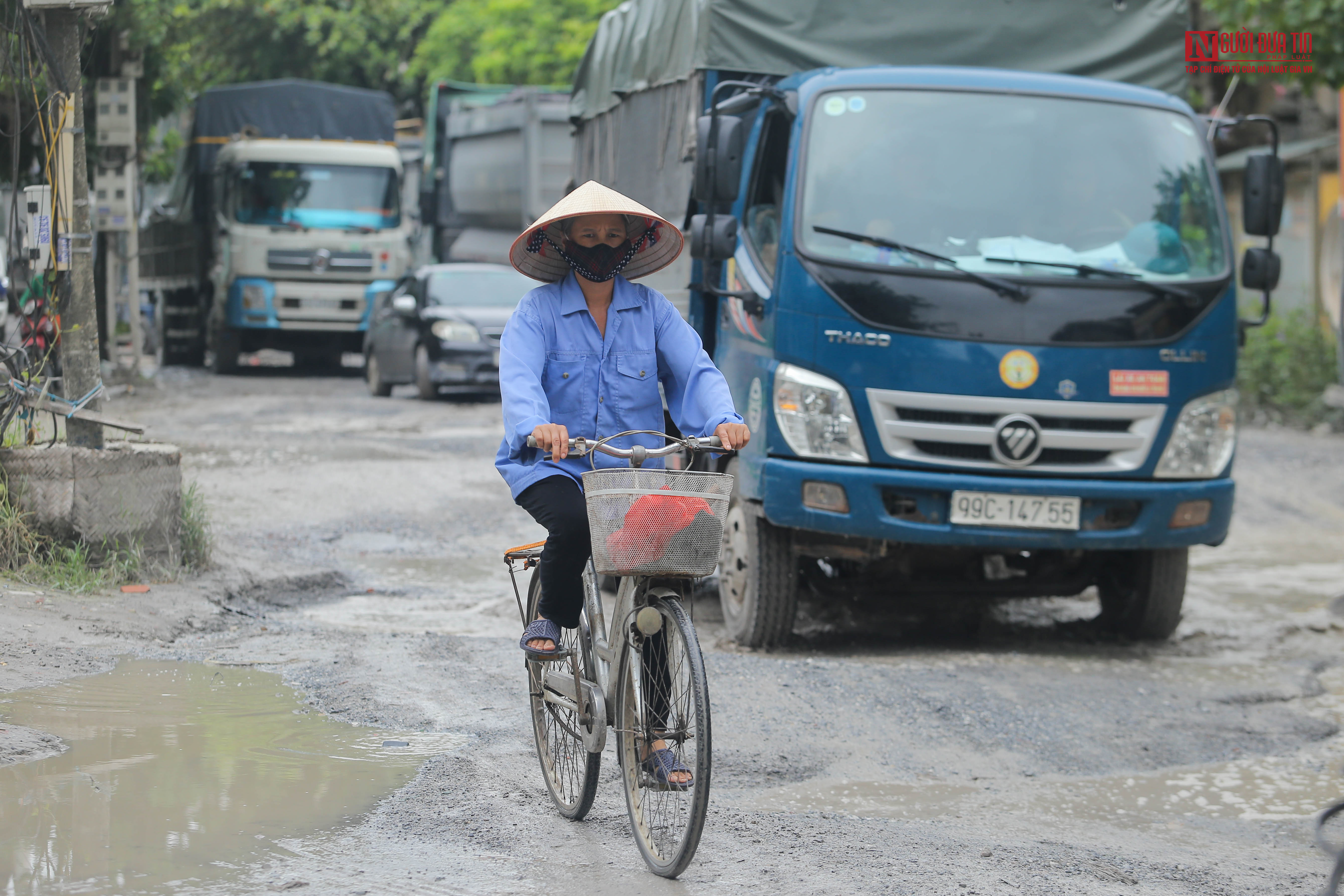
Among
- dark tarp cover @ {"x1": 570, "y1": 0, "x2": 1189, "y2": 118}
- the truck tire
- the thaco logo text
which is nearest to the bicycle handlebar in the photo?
the truck tire

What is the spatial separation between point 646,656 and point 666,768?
0.90 feet

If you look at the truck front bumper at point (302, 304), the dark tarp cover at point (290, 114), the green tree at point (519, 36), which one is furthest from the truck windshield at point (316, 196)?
the green tree at point (519, 36)

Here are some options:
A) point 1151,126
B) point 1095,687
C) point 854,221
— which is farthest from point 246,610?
point 1151,126

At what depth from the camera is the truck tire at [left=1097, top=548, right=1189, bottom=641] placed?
6773 millimetres

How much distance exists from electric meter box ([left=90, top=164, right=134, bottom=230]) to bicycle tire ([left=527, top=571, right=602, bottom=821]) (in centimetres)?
1277

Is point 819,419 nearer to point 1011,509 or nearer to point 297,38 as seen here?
point 1011,509

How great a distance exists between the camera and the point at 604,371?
3.93 m

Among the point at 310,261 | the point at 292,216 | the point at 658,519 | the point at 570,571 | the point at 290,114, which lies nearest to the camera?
the point at 658,519

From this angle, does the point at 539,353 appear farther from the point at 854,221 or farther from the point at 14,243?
the point at 14,243

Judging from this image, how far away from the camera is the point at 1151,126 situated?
6676 millimetres

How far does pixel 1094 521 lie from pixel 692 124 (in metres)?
2.82

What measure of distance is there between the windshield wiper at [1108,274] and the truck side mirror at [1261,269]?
0.70 m

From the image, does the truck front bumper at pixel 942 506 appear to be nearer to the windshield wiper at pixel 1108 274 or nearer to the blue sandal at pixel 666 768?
the windshield wiper at pixel 1108 274

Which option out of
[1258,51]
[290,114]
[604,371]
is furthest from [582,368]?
[290,114]
